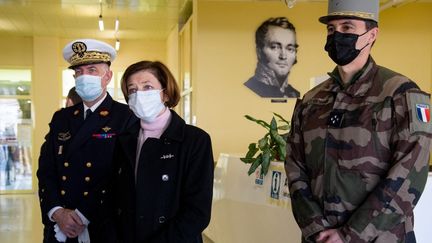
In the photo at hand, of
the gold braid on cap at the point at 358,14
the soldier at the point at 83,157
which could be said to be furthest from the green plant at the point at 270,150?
the gold braid on cap at the point at 358,14

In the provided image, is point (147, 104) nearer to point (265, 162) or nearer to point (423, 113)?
point (423, 113)

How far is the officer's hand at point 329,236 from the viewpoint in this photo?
68.0 inches

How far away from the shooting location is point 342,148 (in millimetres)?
1786

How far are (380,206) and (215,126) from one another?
5.54 metres

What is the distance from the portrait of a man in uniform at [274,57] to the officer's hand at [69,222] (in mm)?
5197

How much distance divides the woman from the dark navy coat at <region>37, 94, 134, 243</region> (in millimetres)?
265

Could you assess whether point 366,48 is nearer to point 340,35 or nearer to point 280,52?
point 340,35

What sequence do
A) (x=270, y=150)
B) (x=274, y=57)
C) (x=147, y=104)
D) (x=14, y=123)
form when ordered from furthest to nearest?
(x=14, y=123), (x=274, y=57), (x=270, y=150), (x=147, y=104)

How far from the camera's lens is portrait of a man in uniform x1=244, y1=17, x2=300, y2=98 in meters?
7.11

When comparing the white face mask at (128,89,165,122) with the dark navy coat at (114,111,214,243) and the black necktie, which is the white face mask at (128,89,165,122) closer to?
the dark navy coat at (114,111,214,243)

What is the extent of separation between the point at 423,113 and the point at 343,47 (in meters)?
0.39

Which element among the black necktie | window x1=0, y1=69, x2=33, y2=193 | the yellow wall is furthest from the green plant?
window x1=0, y1=69, x2=33, y2=193

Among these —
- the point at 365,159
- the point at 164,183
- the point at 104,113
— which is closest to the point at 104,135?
the point at 104,113

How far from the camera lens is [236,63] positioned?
7125 mm
